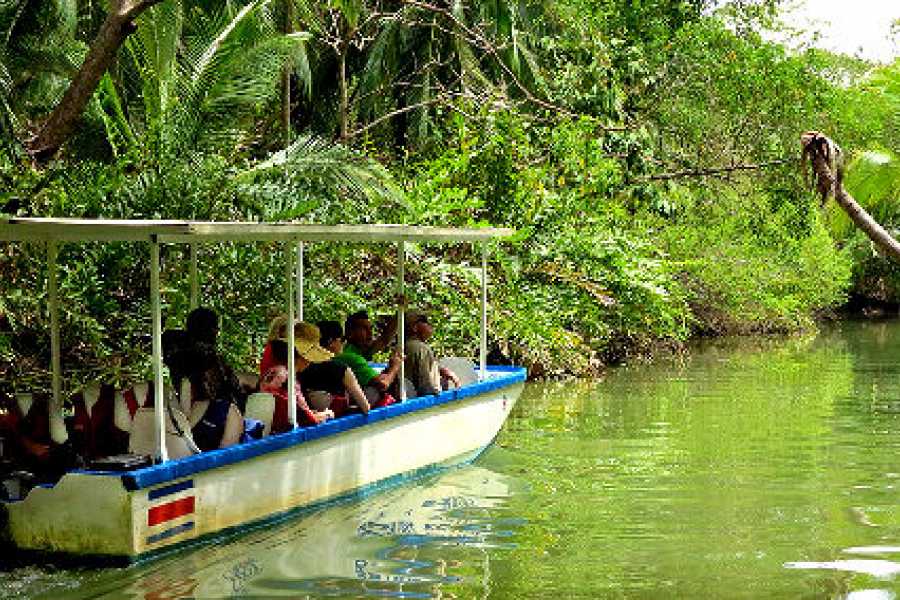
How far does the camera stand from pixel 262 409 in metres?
10.5

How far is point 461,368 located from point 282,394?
3.45 metres

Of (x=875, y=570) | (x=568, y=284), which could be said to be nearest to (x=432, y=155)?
(x=568, y=284)

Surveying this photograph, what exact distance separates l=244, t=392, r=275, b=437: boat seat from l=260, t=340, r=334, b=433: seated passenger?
0.15 feet

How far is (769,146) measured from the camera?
28.1m

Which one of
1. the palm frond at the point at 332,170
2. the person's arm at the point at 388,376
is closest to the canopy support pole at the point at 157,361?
the person's arm at the point at 388,376

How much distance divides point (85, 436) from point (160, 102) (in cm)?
738

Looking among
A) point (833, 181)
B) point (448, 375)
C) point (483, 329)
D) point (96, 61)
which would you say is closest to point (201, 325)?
Result: point (96, 61)

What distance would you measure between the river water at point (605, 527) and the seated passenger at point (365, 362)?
2.67ft

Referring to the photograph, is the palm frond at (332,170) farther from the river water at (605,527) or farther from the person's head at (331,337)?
the person's head at (331,337)

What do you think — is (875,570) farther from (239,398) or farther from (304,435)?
(239,398)

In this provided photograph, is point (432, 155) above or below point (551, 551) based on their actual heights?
above

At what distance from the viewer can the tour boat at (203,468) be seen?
8.99m

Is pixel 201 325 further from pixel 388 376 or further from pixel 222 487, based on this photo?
pixel 388 376

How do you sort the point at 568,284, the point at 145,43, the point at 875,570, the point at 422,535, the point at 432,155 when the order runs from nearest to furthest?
the point at 875,570, the point at 422,535, the point at 145,43, the point at 568,284, the point at 432,155
